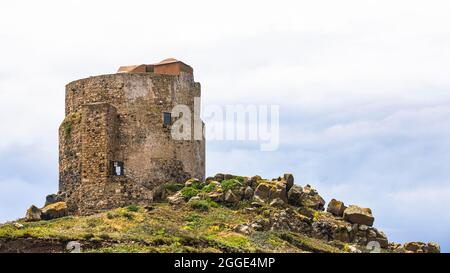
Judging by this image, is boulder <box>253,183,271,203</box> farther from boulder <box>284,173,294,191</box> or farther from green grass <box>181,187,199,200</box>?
green grass <box>181,187,199,200</box>

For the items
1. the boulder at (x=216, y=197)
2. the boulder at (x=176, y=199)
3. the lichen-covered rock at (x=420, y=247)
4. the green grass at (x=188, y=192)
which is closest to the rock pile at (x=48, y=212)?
the boulder at (x=176, y=199)

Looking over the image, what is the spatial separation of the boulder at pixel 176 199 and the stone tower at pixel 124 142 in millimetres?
1575

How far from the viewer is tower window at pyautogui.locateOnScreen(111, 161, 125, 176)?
5891 cm

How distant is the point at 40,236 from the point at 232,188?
567 inches

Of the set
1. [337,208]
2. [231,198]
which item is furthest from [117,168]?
[337,208]

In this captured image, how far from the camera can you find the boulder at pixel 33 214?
57.3m

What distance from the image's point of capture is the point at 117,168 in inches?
2323

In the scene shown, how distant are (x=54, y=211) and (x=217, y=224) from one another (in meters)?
10.7

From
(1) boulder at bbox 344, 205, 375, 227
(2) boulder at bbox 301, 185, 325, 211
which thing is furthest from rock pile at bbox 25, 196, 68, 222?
(1) boulder at bbox 344, 205, 375, 227

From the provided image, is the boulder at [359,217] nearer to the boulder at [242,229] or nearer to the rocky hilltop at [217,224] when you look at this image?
the rocky hilltop at [217,224]

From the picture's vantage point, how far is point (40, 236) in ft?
154
